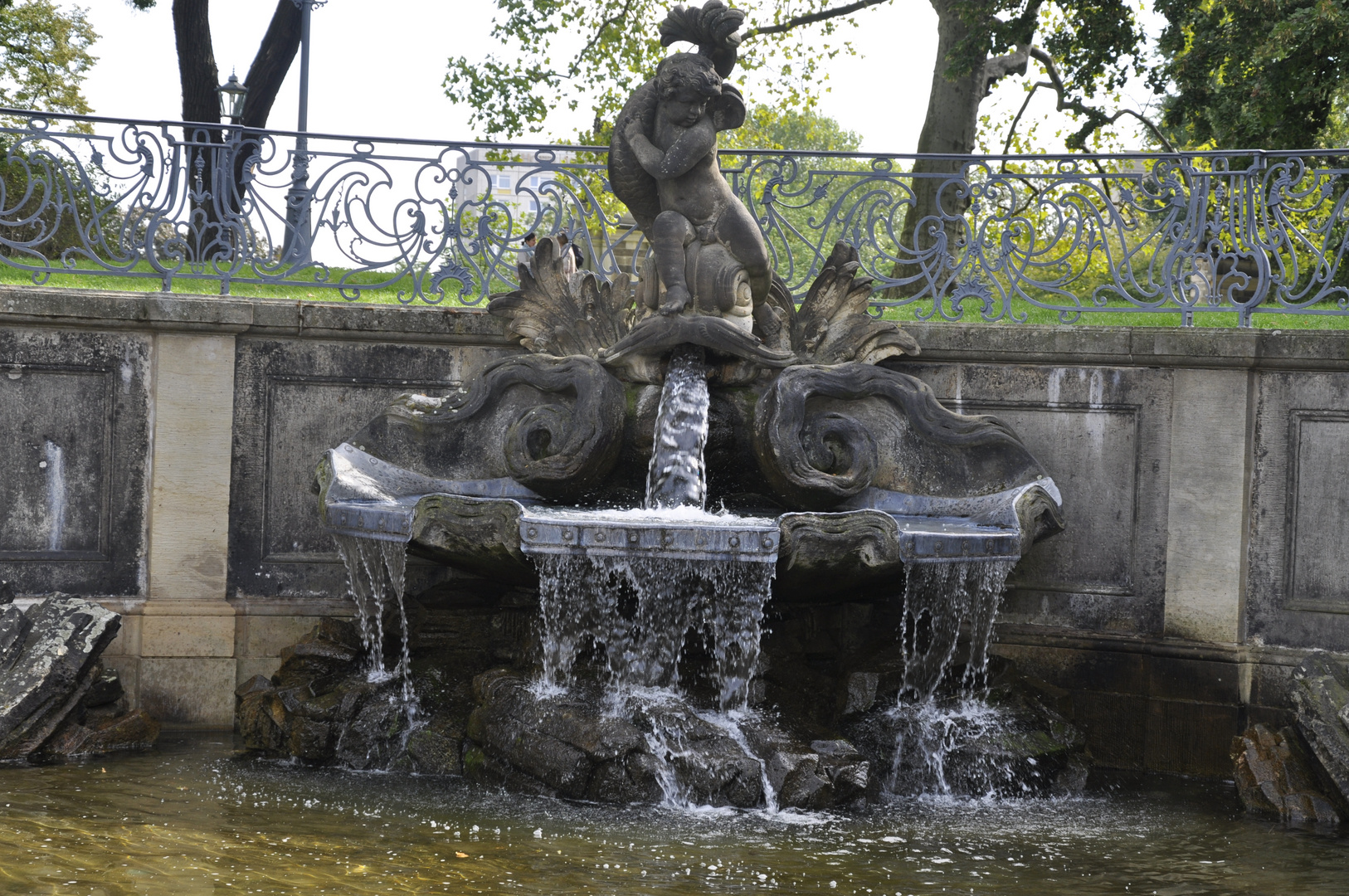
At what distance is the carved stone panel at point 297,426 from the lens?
6.98m

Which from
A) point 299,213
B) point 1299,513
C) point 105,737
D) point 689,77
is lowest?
point 105,737

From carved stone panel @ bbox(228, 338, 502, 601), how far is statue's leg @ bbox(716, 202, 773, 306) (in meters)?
1.40

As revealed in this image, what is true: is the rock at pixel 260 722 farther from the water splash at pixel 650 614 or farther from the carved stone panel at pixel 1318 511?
the carved stone panel at pixel 1318 511

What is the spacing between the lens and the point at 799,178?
7262mm

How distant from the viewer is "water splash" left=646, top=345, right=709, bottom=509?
6199 mm

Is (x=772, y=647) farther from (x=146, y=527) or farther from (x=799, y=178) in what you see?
(x=146, y=527)

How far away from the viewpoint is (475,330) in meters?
7.03

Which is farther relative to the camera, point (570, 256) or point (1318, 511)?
point (570, 256)

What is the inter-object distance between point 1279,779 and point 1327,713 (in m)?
0.33

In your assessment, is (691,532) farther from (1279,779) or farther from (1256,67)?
(1256,67)

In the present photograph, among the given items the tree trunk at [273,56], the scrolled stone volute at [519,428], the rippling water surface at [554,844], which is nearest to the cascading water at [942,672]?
the rippling water surface at [554,844]

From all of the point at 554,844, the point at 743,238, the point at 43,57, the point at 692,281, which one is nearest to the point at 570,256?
the point at 692,281

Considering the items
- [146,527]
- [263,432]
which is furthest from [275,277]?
[146,527]

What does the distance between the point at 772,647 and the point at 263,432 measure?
2.84 m
